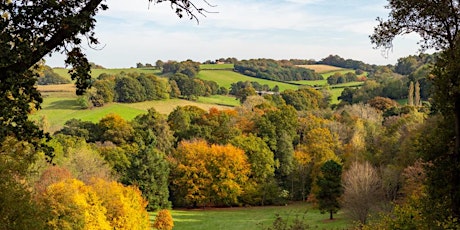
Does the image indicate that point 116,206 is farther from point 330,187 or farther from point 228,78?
point 228,78

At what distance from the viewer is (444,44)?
10.7 metres

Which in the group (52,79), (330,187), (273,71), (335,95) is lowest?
(330,187)

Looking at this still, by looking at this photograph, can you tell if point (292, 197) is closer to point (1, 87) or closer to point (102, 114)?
point (102, 114)

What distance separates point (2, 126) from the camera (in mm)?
6707

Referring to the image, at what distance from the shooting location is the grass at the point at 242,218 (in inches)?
1517

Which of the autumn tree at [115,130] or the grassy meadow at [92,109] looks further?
the grassy meadow at [92,109]

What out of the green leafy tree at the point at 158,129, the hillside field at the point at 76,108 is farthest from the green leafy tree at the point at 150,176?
the hillside field at the point at 76,108

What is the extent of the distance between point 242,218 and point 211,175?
339 inches

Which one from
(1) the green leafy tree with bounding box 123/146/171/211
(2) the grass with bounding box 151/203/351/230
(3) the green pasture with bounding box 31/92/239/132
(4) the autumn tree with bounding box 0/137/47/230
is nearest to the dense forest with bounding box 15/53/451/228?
(1) the green leafy tree with bounding box 123/146/171/211

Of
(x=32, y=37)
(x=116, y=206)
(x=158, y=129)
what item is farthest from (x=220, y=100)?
(x=32, y=37)

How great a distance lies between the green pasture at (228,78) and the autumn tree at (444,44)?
99601 mm

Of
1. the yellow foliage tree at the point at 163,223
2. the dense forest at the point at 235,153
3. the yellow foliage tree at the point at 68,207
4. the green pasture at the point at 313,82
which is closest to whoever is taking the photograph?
the yellow foliage tree at the point at 68,207

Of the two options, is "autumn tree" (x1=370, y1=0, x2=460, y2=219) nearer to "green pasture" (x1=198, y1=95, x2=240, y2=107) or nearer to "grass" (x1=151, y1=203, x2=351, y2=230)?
"grass" (x1=151, y1=203, x2=351, y2=230)

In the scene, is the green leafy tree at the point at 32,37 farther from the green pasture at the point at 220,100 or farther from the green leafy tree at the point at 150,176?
the green pasture at the point at 220,100
